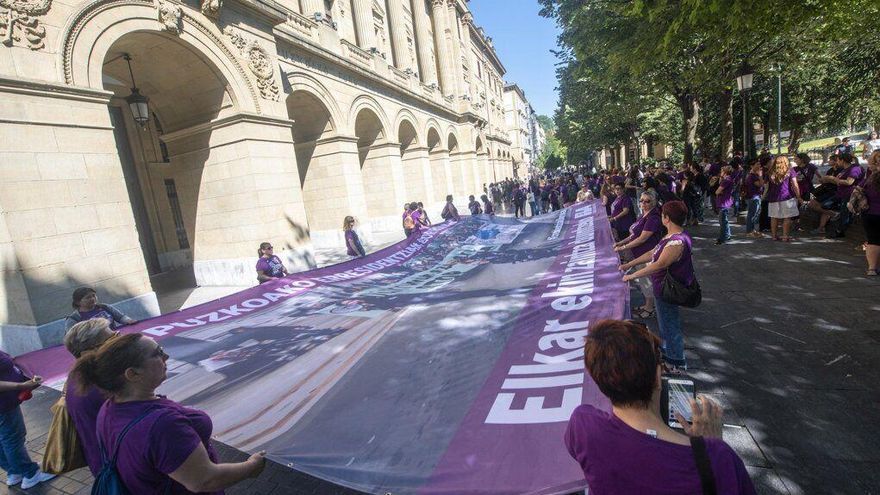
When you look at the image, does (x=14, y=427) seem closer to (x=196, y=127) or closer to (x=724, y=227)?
(x=196, y=127)

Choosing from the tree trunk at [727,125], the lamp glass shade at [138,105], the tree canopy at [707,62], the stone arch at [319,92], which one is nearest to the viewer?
the tree canopy at [707,62]

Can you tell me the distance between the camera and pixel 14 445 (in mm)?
3592

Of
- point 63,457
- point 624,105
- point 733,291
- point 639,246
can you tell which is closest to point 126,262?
point 63,457

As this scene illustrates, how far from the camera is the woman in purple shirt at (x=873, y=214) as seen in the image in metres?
5.93

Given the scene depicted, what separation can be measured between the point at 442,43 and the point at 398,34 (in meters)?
7.60

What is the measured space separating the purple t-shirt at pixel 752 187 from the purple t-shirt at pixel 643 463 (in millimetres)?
10182

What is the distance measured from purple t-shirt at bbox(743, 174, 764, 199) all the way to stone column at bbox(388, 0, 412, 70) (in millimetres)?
20511

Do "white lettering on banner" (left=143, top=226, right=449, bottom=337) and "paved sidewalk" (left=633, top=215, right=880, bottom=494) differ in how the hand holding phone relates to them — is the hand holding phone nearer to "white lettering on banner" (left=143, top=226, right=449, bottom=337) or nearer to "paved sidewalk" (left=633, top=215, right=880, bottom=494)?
"paved sidewalk" (left=633, top=215, right=880, bottom=494)

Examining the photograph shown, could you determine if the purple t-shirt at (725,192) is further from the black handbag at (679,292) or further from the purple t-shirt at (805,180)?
the black handbag at (679,292)

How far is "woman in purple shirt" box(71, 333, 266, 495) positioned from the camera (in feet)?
5.78

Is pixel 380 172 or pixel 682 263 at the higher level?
pixel 380 172

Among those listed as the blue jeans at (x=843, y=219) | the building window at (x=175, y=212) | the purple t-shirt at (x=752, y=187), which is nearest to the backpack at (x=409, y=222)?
the purple t-shirt at (x=752, y=187)

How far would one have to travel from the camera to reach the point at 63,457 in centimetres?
263

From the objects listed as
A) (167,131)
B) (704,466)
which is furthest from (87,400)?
(167,131)
